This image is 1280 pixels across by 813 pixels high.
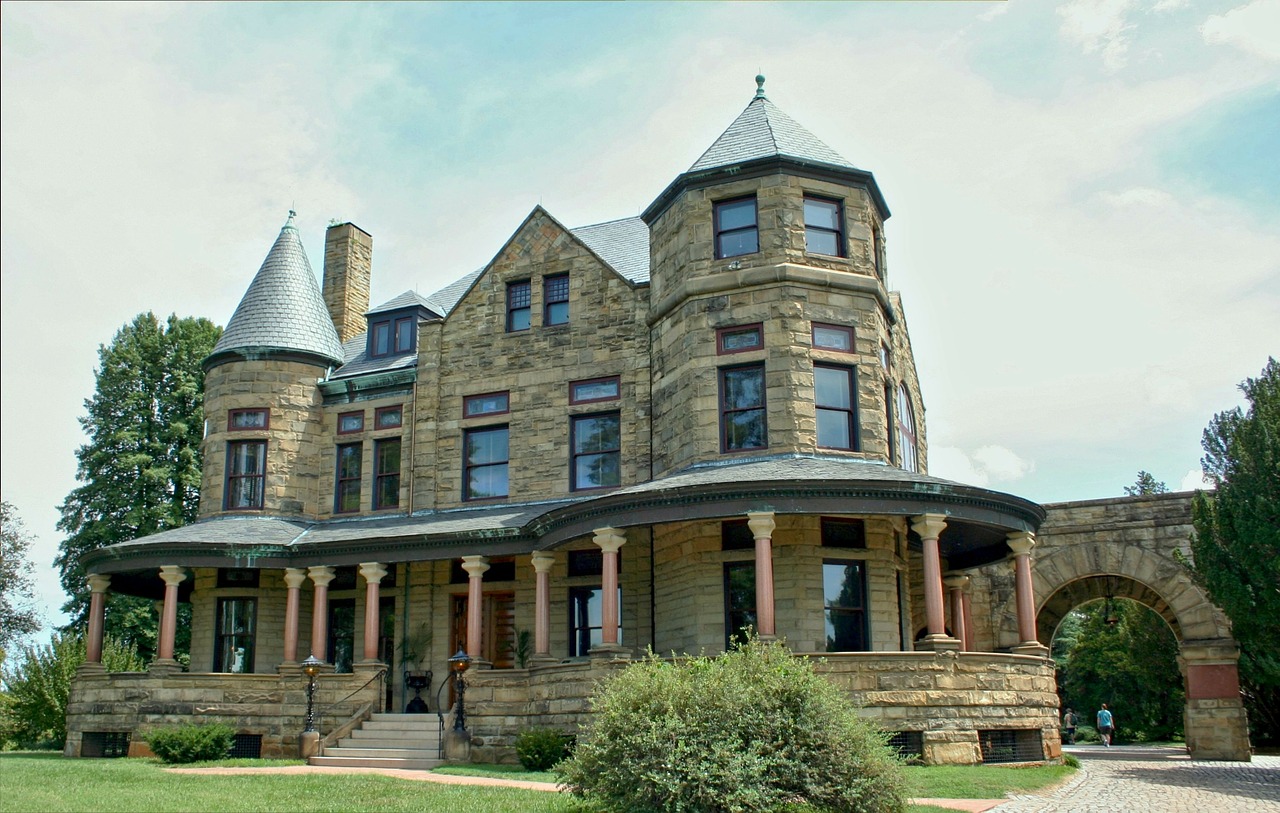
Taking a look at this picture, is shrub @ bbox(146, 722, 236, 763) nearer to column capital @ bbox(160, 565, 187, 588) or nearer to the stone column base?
column capital @ bbox(160, 565, 187, 588)

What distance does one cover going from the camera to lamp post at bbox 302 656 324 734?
22.8 m

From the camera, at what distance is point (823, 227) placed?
23609 mm

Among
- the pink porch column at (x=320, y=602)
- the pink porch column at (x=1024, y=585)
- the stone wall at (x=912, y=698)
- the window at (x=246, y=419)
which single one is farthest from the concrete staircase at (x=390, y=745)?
the pink porch column at (x=1024, y=585)

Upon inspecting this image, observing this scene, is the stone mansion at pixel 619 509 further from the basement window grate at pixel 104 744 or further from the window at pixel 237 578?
the basement window grate at pixel 104 744

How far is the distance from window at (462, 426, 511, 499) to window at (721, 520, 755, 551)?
678cm

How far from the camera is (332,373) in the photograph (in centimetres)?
3000

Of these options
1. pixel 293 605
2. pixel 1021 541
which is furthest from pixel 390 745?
pixel 1021 541

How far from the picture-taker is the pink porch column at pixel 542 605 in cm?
2209

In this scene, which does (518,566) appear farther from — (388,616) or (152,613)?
(152,613)

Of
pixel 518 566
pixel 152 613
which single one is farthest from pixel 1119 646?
pixel 152 613

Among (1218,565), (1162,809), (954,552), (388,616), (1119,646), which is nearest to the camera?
Result: (1162,809)

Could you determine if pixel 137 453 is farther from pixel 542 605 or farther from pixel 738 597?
pixel 738 597

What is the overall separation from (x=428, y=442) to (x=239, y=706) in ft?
24.0

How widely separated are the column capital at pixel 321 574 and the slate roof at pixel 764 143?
12094 millimetres
